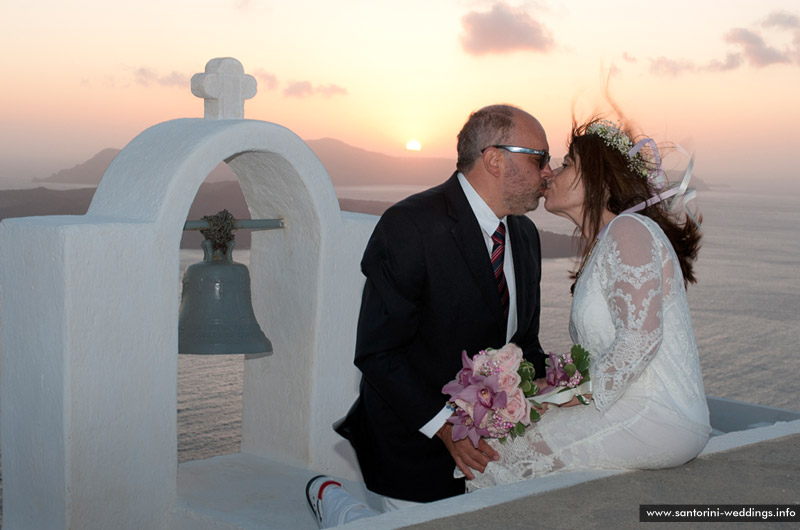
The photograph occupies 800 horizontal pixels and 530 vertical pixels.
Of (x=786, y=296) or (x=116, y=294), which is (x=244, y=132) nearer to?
(x=116, y=294)

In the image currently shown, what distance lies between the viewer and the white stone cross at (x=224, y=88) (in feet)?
16.8

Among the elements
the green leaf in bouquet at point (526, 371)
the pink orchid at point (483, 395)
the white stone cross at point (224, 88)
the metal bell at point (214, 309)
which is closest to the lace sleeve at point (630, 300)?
the green leaf in bouquet at point (526, 371)

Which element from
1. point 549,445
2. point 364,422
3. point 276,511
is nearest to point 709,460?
point 549,445

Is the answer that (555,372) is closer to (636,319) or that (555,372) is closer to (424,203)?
(636,319)

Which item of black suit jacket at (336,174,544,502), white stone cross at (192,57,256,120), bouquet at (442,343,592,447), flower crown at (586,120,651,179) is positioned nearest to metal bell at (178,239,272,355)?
white stone cross at (192,57,256,120)

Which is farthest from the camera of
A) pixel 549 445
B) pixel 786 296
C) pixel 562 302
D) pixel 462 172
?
pixel 786 296

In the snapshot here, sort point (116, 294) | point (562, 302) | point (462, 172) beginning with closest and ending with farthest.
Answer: point (462, 172), point (116, 294), point (562, 302)

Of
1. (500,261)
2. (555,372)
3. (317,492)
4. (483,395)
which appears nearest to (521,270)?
(500,261)

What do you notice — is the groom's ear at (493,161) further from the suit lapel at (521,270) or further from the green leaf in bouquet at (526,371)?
the green leaf in bouquet at (526,371)

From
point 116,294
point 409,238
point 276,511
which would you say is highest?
point 409,238

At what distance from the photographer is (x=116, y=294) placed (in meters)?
4.27

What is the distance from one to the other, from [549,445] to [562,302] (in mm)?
39385

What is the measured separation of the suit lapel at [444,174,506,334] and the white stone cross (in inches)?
78.4

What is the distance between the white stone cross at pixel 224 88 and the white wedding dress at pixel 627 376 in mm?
2617
